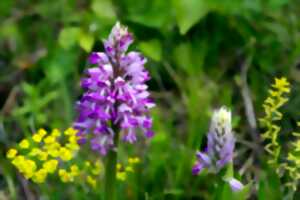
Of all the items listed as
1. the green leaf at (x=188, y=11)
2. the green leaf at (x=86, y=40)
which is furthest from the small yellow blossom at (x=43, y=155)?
the green leaf at (x=188, y=11)

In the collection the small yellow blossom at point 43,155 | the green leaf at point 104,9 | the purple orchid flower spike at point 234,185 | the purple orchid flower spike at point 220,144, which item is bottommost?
the purple orchid flower spike at point 234,185

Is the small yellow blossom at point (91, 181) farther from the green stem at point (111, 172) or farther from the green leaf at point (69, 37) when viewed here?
the green leaf at point (69, 37)

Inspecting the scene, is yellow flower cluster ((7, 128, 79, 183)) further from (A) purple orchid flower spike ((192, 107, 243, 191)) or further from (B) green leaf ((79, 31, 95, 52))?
(B) green leaf ((79, 31, 95, 52))

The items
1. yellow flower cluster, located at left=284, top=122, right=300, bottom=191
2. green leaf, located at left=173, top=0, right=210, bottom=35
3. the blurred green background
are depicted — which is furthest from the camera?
green leaf, located at left=173, top=0, right=210, bottom=35

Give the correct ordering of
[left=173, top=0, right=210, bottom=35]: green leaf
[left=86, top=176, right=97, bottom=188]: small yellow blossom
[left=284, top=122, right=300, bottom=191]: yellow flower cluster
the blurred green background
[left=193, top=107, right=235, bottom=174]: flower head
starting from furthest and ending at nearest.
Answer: [left=173, top=0, right=210, bottom=35]: green leaf, the blurred green background, [left=86, top=176, right=97, bottom=188]: small yellow blossom, [left=284, top=122, right=300, bottom=191]: yellow flower cluster, [left=193, top=107, right=235, bottom=174]: flower head

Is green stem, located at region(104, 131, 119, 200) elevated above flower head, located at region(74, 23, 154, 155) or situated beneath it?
situated beneath

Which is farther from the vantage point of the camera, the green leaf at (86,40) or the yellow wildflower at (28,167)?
the green leaf at (86,40)

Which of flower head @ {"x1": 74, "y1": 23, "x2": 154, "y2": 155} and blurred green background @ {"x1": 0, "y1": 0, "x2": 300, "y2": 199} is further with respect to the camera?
blurred green background @ {"x1": 0, "y1": 0, "x2": 300, "y2": 199}

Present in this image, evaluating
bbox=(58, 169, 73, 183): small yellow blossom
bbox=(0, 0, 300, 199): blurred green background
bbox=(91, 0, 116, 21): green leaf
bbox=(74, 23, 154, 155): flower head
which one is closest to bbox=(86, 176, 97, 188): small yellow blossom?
bbox=(58, 169, 73, 183): small yellow blossom

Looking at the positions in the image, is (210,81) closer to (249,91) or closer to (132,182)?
(249,91)
